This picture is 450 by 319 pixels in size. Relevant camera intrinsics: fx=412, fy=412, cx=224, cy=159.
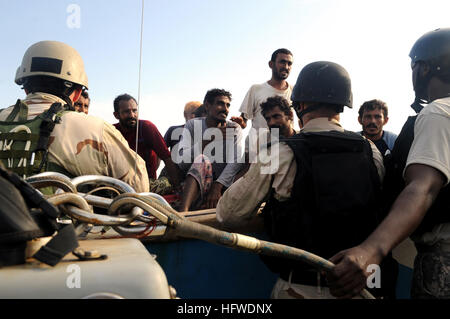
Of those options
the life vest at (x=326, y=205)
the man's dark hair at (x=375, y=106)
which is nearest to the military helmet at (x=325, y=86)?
the life vest at (x=326, y=205)

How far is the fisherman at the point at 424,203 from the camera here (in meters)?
1.64

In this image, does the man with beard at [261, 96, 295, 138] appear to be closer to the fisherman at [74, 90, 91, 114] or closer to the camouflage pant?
the fisherman at [74, 90, 91, 114]

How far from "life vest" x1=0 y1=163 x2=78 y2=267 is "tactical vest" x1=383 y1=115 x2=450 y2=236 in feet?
5.23

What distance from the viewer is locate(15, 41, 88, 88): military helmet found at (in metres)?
2.65

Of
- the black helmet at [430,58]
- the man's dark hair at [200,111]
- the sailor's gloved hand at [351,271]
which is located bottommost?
the sailor's gloved hand at [351,271]

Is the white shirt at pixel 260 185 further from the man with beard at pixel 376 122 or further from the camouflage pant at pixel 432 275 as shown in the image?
the man with beard at pixel 376 122

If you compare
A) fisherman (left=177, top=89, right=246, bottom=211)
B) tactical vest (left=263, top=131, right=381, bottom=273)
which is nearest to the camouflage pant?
tactical vest (left=263, top=131, right=381, bottom=273)

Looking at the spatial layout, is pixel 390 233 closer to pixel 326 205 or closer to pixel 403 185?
pixel 326 205

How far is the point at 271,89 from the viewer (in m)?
5.70

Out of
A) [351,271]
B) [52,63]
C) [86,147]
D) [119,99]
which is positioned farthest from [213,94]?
[351,271]

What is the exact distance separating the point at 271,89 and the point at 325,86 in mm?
3485

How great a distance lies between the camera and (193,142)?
16.0 feet

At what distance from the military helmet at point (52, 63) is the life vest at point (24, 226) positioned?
1.83 metres
